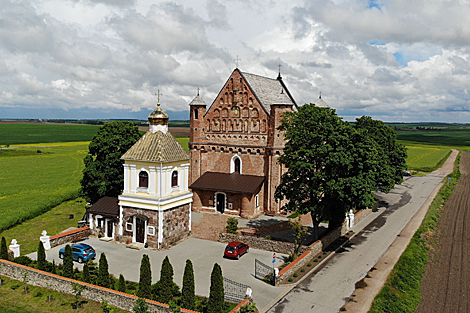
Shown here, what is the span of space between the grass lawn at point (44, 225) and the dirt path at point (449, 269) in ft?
100

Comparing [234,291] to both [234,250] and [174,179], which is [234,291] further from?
[174,179]

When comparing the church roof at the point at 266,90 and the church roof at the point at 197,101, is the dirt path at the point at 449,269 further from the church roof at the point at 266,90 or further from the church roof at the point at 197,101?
the church roof at the point at 197,101

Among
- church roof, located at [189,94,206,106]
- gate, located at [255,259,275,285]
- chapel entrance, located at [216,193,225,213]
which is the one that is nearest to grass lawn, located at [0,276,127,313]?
gate, located at [255,259,275,285]

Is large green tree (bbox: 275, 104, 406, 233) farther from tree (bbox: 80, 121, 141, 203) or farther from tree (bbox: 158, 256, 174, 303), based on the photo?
tree (bbox: 80, 121, 141, 203)

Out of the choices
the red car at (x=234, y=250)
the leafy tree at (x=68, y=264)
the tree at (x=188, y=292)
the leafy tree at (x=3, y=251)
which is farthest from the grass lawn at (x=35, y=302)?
the red car at (x=234, y=250)

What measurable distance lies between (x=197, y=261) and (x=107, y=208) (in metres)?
11.2

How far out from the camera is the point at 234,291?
23.6m

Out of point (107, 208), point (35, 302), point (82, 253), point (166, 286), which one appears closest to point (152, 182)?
point (107, 208)

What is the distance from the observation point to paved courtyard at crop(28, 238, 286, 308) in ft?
80.8

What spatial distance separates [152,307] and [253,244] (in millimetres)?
13688

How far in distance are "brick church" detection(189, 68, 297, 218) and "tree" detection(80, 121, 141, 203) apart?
28.5ft

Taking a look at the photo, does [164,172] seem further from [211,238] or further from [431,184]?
[431,184]

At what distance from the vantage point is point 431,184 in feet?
231

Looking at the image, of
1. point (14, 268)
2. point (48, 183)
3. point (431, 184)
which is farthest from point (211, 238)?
point (431, 184)
